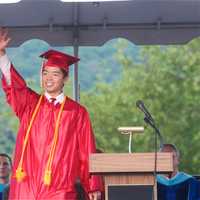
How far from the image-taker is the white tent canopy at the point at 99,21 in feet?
35.8

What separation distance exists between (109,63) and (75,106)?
157 ft

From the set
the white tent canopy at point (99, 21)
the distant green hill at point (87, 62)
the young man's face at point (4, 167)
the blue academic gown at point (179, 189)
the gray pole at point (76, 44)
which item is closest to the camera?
the blue academic gown at point (179, 189)

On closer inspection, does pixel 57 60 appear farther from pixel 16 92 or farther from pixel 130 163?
pixel 130 163

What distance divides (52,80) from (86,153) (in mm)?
718

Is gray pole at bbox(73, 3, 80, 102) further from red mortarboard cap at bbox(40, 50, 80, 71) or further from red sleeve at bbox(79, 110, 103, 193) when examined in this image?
red sleeve at bbox(79, 110, 103, 193)

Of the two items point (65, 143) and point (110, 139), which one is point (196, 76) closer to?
point (110, 139)

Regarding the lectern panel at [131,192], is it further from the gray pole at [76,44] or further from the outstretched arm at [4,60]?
the gray pole at [76,44]

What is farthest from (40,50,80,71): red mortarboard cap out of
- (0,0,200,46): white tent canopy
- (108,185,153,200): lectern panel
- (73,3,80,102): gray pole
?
(73,3,80,102): gray pole

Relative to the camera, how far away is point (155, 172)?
7.69 m

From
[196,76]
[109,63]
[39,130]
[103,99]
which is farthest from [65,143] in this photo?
[109,63]

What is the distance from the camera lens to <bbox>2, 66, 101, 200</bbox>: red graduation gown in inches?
325

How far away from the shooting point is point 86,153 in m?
8.35

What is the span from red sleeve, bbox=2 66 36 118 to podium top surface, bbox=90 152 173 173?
1027mm

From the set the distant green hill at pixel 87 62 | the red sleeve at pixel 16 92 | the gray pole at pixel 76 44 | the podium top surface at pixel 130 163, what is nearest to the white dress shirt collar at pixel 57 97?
the red sleeve at pixel 16 92
